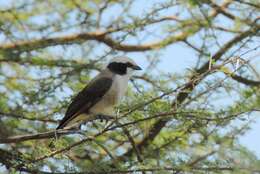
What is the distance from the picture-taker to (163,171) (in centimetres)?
363

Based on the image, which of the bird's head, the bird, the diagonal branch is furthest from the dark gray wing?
the diagonal branch

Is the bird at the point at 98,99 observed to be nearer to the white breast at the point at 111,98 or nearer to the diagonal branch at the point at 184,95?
the white breast at the point at 111,98

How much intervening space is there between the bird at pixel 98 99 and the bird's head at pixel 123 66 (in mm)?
28

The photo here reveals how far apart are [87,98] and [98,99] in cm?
8

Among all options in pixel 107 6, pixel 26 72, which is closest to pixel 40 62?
pixel 26 72

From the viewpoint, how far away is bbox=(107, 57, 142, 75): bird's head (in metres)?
4.98

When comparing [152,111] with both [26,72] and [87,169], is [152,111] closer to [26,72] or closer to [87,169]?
[87,169]

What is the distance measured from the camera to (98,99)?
15.5 ft

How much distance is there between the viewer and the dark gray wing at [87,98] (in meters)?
4.51

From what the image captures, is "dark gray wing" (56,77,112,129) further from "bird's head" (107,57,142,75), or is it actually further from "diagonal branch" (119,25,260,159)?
"diagonal branch" (119,25,260,159)

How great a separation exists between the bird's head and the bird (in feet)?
0.09

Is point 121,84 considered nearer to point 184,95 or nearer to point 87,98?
point 87,98

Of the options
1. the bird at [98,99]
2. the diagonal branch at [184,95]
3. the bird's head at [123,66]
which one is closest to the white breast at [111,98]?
the bird at [98,99]

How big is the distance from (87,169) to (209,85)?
99cm
